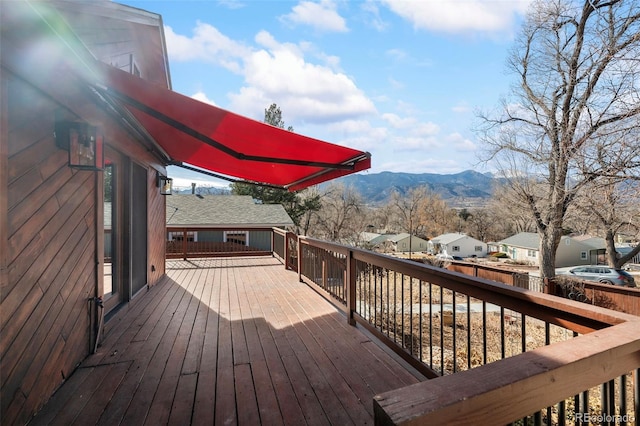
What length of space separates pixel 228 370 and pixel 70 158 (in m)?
2.07

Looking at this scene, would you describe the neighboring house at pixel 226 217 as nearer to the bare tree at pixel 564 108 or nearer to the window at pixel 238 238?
the window at pixel 238 238

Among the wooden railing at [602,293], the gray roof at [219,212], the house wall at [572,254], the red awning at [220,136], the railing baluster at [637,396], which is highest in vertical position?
the red awning at [220,136]

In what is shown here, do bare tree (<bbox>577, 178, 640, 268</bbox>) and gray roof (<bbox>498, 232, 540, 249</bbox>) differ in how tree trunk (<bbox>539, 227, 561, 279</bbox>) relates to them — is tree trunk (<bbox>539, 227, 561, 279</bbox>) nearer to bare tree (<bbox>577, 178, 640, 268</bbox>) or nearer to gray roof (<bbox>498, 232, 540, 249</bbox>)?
bare tree (<bbox>577, 178, 640, 268</bbox>)

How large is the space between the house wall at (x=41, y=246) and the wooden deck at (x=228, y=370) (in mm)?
281

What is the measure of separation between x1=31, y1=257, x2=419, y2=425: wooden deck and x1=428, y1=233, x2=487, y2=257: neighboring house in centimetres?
4120

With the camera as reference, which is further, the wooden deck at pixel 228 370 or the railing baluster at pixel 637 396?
the wooden deck at pixel 228 370

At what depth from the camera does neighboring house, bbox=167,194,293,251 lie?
53.1ft

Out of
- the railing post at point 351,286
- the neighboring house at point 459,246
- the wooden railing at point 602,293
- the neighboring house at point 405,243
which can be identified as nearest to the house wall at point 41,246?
the railing post at point 351,286

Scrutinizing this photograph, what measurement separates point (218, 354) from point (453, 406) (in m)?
2.71

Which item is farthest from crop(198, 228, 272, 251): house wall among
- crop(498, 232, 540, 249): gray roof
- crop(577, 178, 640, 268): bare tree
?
crop(498, 232, 540, 249): gray roof

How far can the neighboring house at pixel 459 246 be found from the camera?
4209cm

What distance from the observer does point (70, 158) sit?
2422 millimetres

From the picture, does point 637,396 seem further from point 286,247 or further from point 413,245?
point 413,245

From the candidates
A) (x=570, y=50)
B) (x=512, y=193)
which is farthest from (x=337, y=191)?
(x=570, y=50)
